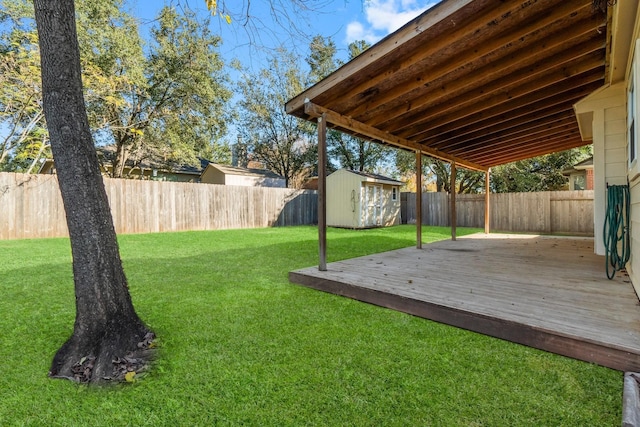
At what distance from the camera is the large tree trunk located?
69.4 inches

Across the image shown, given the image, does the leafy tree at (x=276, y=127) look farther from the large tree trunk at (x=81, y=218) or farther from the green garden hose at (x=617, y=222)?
the large tree trunk at (x=81, y=218)

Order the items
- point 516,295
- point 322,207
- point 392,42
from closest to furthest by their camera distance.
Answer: point 516,295, point 392,42, point 322,207

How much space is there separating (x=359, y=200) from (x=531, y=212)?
560 cm

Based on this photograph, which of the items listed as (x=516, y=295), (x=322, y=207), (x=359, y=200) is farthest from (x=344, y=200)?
(x=516, y=295)

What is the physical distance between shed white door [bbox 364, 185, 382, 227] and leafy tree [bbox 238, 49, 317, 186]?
797 centimetres

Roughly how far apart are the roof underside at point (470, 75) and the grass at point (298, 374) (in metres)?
2.41

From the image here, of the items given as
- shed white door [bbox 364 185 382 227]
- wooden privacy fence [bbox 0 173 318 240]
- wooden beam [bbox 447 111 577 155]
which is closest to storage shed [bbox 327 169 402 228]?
shed white door [bbox 364 185 382 227]

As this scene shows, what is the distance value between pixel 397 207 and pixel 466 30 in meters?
11.2

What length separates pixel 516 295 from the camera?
2.66 metres

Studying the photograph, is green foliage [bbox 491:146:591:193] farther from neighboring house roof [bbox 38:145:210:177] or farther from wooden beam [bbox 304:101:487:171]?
neighboring house roof [bbox 38:145:210:177]

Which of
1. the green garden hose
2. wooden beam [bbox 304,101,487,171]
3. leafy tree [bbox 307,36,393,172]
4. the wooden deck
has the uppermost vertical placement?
leafy tree [bbox 307,36,393,172]

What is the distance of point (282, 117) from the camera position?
62.7 feet

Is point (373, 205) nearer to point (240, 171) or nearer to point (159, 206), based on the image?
point (159, 206)

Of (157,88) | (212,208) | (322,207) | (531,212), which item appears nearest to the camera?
(322,207)
